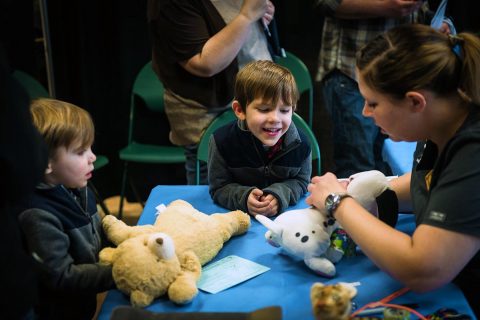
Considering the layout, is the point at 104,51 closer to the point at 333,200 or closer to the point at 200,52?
the point at 200,52

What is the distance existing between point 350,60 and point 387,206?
4.00 feet

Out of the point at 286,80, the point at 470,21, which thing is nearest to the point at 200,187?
the point at 286,80

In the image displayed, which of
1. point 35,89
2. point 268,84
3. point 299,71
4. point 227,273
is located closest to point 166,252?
point 227,273

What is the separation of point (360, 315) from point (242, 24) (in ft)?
4.06

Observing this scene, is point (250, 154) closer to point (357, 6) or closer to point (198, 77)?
point (198, 77)

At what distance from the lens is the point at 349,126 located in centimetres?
264

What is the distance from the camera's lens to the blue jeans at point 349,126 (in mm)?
2607

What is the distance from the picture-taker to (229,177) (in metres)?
1.84

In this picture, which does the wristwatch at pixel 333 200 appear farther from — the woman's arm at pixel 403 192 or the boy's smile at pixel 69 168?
the boy's smile at pixel 69 168

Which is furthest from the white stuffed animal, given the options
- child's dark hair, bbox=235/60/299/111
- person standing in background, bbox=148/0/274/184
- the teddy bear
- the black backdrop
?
the black backdrop

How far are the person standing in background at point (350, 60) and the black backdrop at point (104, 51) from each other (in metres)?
0.94

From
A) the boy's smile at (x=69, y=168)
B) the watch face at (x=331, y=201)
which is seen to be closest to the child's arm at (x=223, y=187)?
the watch face at (x=331, y=201)

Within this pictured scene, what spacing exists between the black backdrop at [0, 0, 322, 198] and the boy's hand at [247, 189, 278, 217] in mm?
1861

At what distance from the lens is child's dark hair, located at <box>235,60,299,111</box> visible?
1.75 meters
